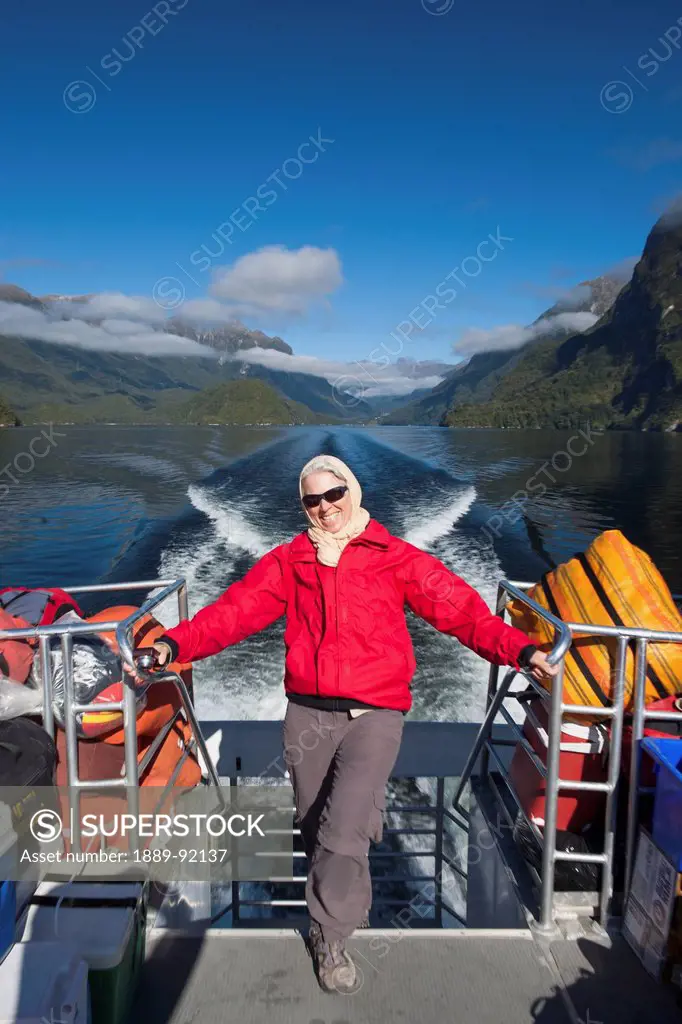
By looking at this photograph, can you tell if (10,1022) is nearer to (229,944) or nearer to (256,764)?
(229,944)

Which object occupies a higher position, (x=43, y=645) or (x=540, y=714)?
(x=43, y=645)

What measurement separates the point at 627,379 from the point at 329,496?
7146 inches

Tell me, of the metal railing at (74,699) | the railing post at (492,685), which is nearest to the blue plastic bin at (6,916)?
the metal railing at (74,699)

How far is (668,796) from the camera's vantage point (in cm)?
229

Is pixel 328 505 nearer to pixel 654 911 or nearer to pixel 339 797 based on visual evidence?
pixel 339 797

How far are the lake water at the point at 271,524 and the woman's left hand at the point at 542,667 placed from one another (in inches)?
231

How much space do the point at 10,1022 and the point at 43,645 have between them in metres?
1.17

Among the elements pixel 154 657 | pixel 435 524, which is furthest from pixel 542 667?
pixel 435 524

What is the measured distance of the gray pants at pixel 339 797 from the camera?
233 centimetres

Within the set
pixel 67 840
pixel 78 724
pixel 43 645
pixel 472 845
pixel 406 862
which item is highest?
pixel 43 645

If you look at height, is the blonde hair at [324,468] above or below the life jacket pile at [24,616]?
above

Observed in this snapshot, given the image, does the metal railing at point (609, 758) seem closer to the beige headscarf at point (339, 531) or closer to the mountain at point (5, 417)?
the beige headscarf at point (339, 531)

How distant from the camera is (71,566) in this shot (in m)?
16.2

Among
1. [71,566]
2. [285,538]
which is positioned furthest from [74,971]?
[71,566]
